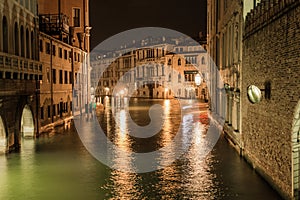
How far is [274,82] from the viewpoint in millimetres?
14883

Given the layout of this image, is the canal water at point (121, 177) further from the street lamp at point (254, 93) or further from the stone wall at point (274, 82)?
the street lamp at point (254, 93)

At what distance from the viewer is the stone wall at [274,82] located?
1261 cm

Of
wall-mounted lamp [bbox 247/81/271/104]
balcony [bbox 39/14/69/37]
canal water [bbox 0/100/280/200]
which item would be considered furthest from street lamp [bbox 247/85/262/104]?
balcony [bbox 39/14/69/37]

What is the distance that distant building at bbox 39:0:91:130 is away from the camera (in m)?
35.0

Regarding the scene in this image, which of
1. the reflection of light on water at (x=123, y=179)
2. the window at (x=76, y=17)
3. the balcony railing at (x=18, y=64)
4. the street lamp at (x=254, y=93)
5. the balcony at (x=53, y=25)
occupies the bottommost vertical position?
the reflection of light on water at (x=123, y=179)

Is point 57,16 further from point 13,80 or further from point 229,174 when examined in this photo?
point 229,174

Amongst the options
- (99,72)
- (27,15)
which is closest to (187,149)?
(27,15)

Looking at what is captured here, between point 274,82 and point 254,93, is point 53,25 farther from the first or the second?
point 274,82

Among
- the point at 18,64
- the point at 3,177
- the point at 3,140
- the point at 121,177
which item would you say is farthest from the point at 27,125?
the point at 121,177

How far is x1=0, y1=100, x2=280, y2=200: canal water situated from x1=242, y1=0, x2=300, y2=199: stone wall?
1.06m

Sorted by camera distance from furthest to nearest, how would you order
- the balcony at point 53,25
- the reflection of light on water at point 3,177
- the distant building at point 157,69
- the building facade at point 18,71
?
1. the distant building at point 157,69
2. the balcony at point 53,25
3. the building facade at point 18,71
4. the reflection of light on water at point 3,177

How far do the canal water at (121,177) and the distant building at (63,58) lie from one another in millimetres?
10809

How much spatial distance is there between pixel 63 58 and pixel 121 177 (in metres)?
26.2

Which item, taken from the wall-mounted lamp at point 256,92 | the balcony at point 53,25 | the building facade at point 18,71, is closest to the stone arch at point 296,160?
the wall-mounted lamp at point 256,92
